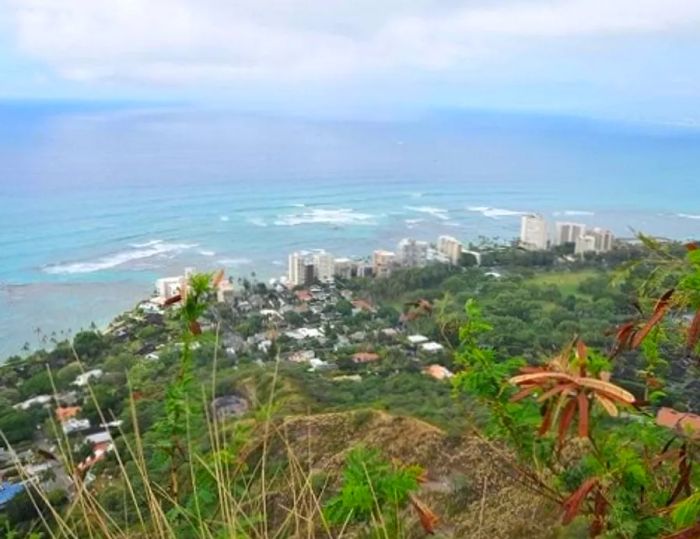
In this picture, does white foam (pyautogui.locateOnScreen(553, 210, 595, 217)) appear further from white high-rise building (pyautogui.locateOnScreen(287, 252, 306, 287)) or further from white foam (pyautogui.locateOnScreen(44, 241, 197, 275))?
white foam (pyautogui.locateOnScreen(44, 241, 197, 275))

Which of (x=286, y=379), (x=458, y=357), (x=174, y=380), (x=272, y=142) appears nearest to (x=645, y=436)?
(x=458, y=357)

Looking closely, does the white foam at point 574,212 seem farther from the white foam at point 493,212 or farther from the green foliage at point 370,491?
the green foliage at point 370,491

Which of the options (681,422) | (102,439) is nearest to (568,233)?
(102,439)

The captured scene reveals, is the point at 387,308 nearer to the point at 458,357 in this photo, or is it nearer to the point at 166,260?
the point at 166,260

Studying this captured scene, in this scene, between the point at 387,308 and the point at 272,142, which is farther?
the point at 272,142

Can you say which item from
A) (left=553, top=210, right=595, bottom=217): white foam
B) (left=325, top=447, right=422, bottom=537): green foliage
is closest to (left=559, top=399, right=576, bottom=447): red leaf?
(left=325, top=447, right=422, bottom=537): green foliage

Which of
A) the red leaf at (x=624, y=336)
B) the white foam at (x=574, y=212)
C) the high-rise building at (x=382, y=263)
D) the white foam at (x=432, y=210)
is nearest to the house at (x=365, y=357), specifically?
the high-rise building at (x=382, y=263)

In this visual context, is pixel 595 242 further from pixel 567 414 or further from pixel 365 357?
pixel 567 414
